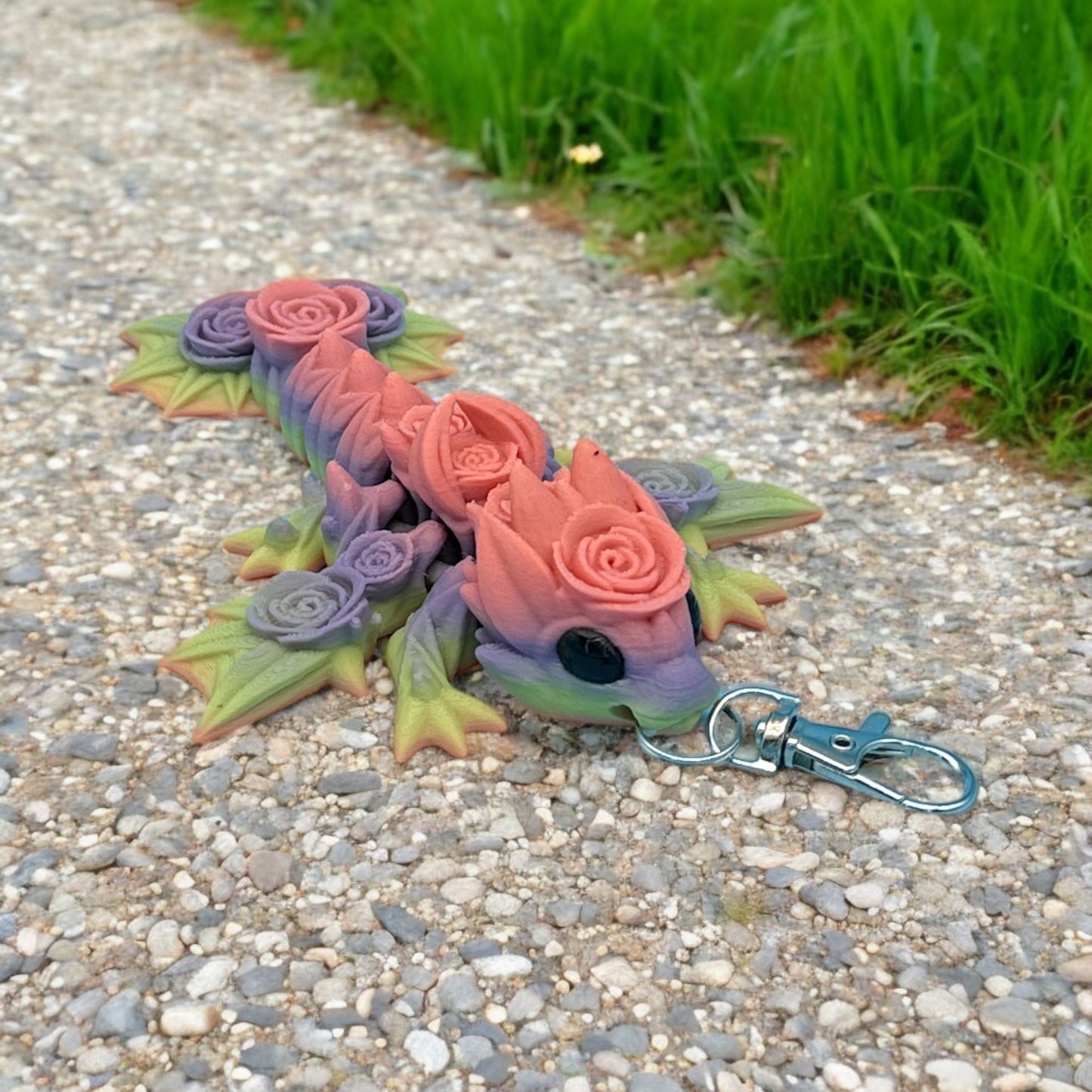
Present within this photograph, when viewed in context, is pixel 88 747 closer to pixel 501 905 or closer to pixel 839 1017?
pixel 501 905

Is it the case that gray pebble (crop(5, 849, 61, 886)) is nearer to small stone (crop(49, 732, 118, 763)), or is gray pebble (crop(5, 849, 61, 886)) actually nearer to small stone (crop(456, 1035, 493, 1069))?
small stone (crop(49, 732, 118, 763))

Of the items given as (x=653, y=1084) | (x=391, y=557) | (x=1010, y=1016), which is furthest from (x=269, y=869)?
(x=1010, y=1016)

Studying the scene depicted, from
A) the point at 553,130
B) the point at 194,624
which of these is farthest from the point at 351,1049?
the point at 553,130

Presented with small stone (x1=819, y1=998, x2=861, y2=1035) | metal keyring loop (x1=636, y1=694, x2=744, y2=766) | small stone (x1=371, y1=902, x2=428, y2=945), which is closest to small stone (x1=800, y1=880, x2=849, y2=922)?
small stone (x1=819, y1=998, x2=861, y2=1035)

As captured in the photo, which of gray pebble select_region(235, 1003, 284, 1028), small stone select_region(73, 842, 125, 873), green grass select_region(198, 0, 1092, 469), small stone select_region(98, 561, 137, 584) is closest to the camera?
gray pebble select_region(235, 1003, 284, 1028)

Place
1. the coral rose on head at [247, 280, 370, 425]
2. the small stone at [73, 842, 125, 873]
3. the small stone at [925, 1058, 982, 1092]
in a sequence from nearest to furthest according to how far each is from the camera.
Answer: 1. the small stone at [925, 1058, 982, 1092]
2. the small stone at [73, 842, 125, 873]
3. the coral rose on head at [247, 280, 370, 425]

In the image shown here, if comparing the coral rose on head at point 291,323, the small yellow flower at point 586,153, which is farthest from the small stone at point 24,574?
the small yellow flower at point 586,153

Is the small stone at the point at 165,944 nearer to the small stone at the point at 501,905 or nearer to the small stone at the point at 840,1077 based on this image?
the small stone at the point at 501,905
